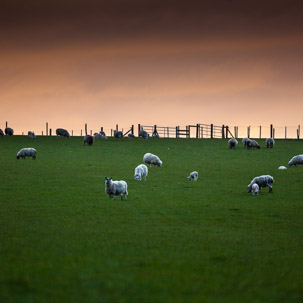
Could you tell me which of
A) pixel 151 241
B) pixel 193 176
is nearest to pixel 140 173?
pixel 193 176

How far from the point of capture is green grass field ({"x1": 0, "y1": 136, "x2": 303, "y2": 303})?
982cm

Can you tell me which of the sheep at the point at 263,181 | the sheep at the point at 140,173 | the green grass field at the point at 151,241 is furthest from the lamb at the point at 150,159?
the sheep at the point at 263,181

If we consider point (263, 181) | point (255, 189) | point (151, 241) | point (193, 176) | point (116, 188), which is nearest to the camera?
point (151, 241)

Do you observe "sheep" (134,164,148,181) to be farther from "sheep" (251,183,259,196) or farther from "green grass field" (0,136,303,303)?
"sheep" (251,183,259,196)

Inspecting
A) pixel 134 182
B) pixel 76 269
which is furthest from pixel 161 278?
pixel 134 182

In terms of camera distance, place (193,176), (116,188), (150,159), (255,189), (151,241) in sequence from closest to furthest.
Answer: (151,241)
(116,188)
(255,189)
(193,176)
(150,159)

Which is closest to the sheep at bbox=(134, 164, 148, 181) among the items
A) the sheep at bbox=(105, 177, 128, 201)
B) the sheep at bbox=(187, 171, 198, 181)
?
the sheep at bbox=(187, 171, 198, 181)

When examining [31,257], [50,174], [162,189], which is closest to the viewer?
[31,257]

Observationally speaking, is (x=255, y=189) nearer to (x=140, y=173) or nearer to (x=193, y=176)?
(x=193, y=176)

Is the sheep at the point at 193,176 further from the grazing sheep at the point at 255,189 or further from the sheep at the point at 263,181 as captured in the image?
the grazing sheep at the point at 255,189

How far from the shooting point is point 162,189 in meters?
27.9

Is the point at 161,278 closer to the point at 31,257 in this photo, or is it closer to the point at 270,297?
the point at 270,297

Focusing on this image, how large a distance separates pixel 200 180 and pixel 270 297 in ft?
77.9

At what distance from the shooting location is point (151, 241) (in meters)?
14.4
